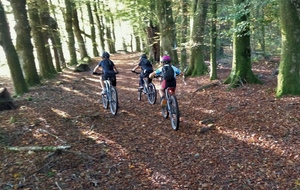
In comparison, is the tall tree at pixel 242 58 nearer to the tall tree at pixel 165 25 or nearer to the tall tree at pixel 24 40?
the tall tree at pixel 165 25

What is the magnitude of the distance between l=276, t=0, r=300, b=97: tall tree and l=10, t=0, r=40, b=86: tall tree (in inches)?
426

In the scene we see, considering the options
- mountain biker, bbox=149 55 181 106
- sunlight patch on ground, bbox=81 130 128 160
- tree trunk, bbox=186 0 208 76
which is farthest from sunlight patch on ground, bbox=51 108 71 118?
tree trunk, bbox=186 0 208 76

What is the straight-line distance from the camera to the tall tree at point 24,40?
11617 mm

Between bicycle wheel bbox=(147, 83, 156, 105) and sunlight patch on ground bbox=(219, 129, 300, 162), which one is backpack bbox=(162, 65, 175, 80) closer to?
sunlight patch on ground bbox=(219, 129, 300, 162)

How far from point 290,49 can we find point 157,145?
16.6ft

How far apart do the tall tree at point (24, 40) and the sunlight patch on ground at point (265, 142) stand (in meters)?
10.3

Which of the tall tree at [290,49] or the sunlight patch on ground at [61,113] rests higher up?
the tall tree at [290,49]

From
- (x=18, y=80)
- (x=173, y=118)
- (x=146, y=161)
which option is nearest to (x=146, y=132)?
(x=173, y=118)

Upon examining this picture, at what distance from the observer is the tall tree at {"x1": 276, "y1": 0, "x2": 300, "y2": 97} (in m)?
7.41

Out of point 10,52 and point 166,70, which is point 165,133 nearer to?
point 166,70

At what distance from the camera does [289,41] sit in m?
7.54

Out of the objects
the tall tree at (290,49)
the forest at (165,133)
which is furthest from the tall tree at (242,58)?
the tall tree at (290,49)

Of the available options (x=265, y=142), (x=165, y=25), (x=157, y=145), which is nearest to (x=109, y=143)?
(x=157, y=145)

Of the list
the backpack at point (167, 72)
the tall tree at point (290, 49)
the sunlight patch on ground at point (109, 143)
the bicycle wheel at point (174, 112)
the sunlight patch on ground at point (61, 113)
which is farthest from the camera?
the sunlight patch on ground at point (61, 113)
